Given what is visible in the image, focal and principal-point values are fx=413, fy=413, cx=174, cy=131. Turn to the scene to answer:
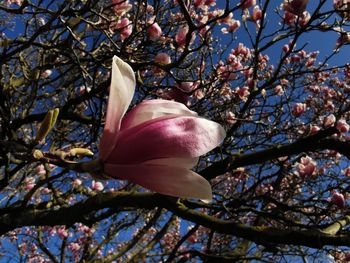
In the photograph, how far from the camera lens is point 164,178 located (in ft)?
2.66

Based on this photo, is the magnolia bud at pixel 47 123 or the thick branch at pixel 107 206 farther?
the thick branch at pixel 107 206

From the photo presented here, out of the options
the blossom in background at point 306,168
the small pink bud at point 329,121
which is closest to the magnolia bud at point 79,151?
the blossom in background at point 306,168

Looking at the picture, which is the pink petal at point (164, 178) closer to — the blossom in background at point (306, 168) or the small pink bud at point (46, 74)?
the blossom in background at point (306, 168)

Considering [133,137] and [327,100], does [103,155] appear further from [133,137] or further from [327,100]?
[327,100]

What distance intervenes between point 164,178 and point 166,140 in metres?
0.08

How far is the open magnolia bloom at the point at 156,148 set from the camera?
80 centimetres

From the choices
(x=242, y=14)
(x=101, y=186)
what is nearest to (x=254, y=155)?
(x=242, y=14)

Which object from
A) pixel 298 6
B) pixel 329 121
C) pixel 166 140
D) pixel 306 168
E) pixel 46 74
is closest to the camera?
pixel 166 140

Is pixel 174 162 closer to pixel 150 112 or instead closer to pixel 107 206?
pixel 150 112

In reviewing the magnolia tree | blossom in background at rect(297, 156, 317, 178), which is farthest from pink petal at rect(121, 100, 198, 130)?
blossom in background at rect(297, 156, 317, 178)

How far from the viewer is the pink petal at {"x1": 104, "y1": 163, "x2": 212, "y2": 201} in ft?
2.65

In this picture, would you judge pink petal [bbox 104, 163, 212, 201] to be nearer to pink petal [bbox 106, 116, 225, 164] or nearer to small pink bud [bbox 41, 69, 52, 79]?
pink petal [bbox 106, 116, 225, 164]

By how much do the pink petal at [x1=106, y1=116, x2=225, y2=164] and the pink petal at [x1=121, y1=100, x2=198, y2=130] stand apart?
0.05ft

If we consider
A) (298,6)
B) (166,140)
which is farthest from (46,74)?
(166,140)
